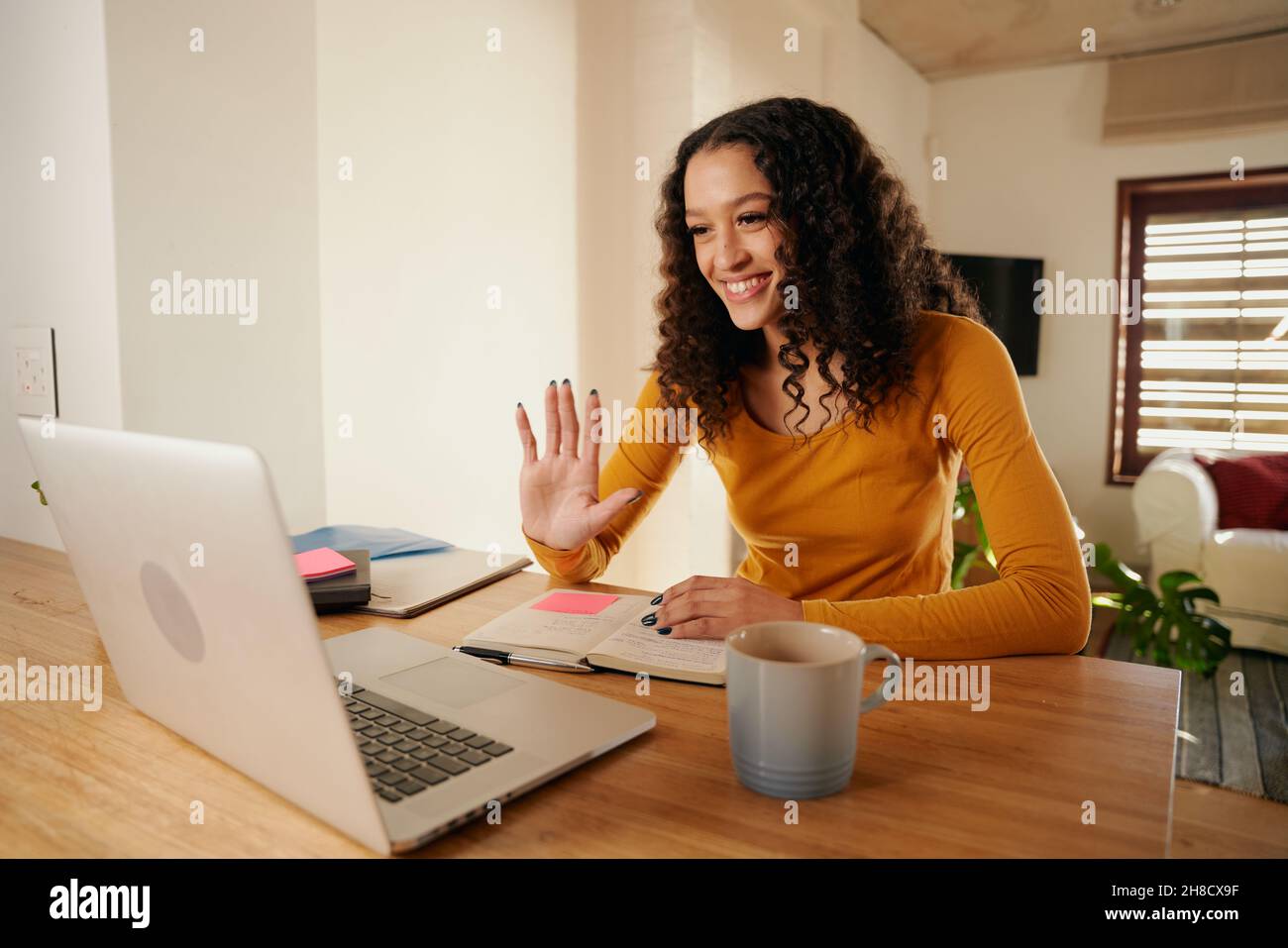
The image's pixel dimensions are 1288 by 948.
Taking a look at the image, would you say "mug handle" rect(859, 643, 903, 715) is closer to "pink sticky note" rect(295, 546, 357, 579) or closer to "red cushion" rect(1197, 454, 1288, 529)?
"pink sticky note" rect(295, 546, 357, 579)

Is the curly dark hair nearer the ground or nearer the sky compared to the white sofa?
nearer the sky

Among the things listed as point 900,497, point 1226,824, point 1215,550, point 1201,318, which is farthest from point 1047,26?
point 900,497

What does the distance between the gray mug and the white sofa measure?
340 centimetres

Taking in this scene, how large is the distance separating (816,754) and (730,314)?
0.90 meters

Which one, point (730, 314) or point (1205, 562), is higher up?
point (730, 314)

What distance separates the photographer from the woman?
1223mm

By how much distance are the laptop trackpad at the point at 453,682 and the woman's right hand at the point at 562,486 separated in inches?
15.3

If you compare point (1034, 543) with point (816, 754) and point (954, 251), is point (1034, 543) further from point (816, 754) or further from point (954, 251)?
point (954, 251)

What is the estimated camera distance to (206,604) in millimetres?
575

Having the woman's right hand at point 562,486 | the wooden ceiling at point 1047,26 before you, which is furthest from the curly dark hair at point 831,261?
the wooden ceiling at point 1047,26

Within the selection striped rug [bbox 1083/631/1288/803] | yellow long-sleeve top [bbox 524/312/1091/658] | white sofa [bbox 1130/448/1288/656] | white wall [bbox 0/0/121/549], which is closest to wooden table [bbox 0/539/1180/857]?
yellow long-sleeve top [bbox 524/312/1091/658]

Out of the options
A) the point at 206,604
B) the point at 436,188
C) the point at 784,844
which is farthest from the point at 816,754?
the point at 436,188

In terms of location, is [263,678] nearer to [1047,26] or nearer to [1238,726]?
[1238,726]

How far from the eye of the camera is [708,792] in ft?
2.06
